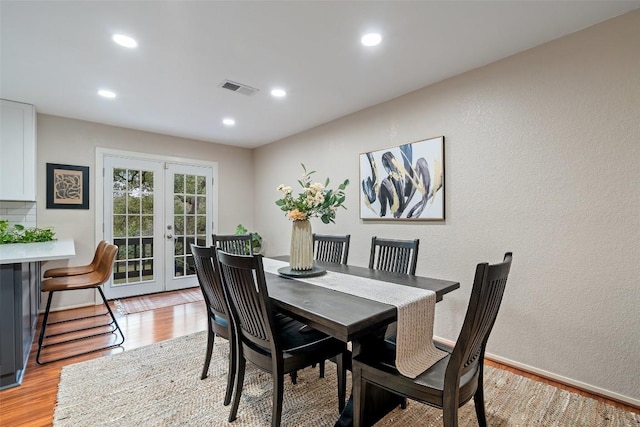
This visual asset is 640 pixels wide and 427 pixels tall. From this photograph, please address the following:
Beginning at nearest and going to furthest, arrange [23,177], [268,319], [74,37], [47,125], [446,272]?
1. [268,319]
2. [74,37]
3. [446,272]
4. [23,177]
5. [47,125]

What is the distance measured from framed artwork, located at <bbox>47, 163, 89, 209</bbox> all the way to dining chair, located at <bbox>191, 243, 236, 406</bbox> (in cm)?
298

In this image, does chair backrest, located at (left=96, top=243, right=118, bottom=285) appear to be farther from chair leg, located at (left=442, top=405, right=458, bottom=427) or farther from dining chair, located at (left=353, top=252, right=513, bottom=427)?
chair leg, located at (left=442, top=405, right=458, bottom=427)

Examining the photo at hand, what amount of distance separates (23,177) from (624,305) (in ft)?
17.9

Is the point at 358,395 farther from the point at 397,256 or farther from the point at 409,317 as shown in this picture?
the point at 397,256

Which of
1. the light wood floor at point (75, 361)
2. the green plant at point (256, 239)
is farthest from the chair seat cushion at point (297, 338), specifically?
the green plant at point (256, 239)

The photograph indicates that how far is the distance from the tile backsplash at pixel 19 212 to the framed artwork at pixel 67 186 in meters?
0.17

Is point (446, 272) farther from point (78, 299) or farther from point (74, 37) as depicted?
point (78, 299)

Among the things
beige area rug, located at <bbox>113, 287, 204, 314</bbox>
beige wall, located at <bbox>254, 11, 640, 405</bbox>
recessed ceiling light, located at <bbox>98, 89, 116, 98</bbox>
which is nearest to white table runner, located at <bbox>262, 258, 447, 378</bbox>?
beige wall, located at <bbox>254, 11, 640, 405</bbox>

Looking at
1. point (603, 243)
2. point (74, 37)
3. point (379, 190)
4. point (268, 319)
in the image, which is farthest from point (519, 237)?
point (74, 37)

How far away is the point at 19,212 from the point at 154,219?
4.75ft

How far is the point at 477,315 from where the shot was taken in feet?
3.96

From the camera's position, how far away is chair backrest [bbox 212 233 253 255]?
289 cm

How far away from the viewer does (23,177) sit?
3.35 m

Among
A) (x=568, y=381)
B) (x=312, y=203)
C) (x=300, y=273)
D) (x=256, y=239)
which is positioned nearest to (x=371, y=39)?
(x=312, y=203)
